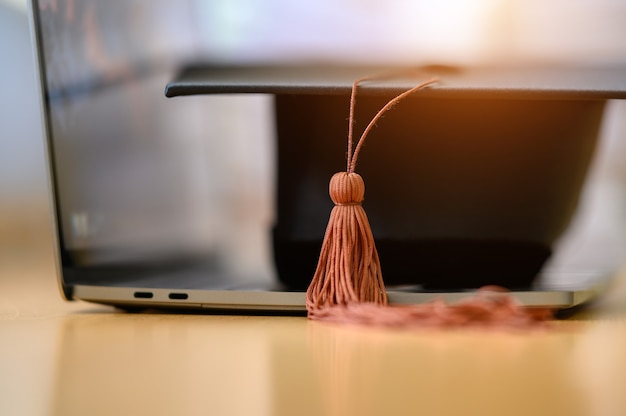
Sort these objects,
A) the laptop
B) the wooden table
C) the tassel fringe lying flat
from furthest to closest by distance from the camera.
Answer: the laptop
the tassel fringe lying flat
the wooden table

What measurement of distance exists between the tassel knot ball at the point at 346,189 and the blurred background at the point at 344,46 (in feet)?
0.58

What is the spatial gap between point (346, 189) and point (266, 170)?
0.77 feet

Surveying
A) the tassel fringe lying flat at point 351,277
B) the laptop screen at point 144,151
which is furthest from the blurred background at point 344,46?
the tassel fringe lying flat at point 351,277

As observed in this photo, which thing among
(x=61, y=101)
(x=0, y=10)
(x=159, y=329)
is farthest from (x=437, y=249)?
(x=0, y=10)

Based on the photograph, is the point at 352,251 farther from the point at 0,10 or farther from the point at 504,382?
the point at 0,10

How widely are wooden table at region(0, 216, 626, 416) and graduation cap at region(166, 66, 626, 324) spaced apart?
0.43 ft

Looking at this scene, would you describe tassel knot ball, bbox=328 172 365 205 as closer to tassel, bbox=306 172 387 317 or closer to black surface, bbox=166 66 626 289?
tassel, bbox=306 172 387 317

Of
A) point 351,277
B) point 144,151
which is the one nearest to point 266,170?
point 144,151

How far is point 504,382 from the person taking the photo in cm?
40

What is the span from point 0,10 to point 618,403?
1099mm

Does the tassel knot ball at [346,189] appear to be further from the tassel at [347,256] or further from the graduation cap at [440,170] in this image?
the graduation cap at [440,170]

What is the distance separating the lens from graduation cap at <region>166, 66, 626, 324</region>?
0.75 metres

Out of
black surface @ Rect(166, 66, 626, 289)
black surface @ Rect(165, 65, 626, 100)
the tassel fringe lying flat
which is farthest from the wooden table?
black surface @ Rect(165, 65, 626, 100)

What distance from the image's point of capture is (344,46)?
30.2 inches
